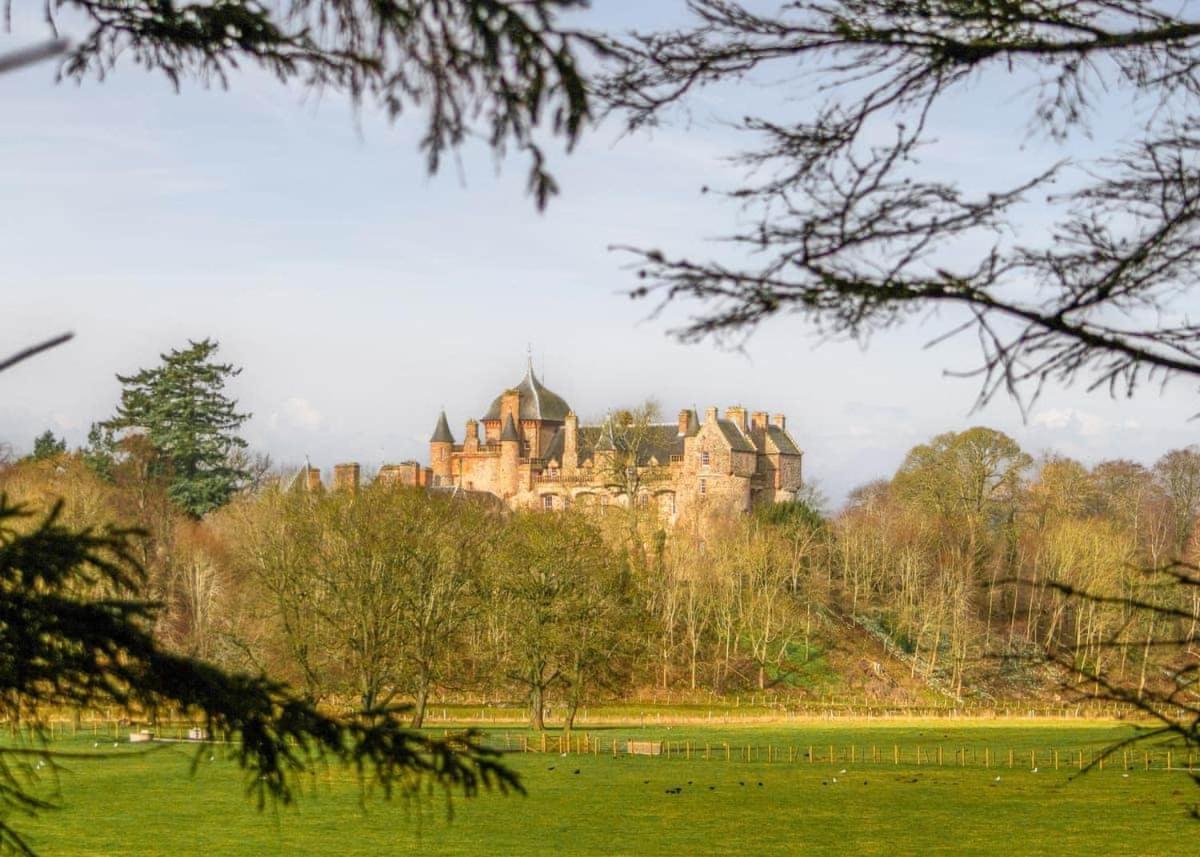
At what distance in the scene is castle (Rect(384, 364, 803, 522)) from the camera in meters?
78.1

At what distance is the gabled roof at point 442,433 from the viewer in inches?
A: 3661

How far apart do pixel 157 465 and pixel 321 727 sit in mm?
68317

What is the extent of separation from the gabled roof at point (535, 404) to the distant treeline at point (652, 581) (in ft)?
61.5

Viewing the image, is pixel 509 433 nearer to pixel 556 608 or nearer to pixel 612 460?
pixel 612 460

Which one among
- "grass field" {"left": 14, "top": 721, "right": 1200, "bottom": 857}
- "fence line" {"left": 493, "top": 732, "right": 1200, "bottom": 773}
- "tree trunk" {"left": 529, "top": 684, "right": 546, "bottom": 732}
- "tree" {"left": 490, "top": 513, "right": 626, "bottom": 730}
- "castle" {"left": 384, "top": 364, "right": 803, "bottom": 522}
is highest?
"castle" {"left": 384, "top": 364, "right": 803, "bottom": 522}

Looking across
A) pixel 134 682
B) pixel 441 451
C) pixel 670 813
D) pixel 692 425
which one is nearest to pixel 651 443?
pixel 692 425

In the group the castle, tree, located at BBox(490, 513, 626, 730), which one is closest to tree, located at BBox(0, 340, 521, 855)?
tree, located at BBox(490, 513, 626, 730)

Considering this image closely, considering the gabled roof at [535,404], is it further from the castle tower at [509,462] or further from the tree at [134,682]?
the tree at [134,682]

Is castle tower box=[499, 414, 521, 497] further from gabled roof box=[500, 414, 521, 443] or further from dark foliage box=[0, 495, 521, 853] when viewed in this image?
dark foliage box=[0, 495, 521, 853]

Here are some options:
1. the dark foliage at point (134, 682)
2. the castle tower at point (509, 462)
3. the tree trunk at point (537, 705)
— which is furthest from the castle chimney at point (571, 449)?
the dark foliage at point (134, 682)

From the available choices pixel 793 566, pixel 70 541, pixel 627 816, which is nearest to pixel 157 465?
pixel 793 566

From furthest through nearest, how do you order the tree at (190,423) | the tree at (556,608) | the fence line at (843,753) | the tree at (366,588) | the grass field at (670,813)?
the tree at (190,423), the tree at (556,608), the tree at (366,588), the fence line at (843,753), the grass field at (670,813)

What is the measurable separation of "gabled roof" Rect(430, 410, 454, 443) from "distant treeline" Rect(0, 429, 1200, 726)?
23.3m

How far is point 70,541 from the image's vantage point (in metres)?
5.72
